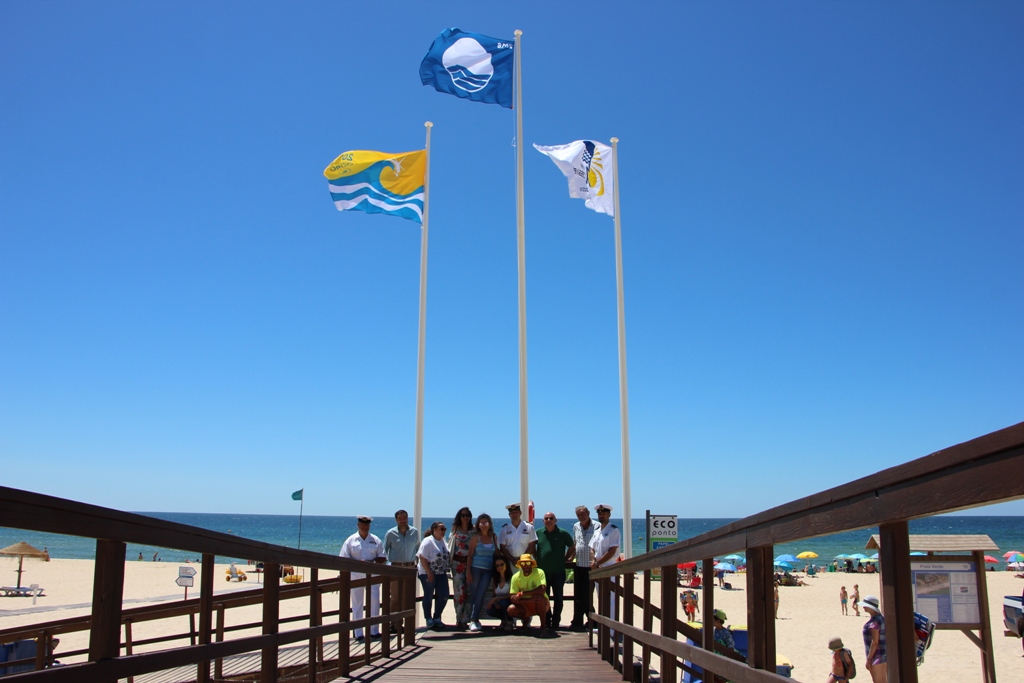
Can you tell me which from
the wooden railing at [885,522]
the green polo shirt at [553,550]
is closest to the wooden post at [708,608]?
the wooden railing at [885,522]

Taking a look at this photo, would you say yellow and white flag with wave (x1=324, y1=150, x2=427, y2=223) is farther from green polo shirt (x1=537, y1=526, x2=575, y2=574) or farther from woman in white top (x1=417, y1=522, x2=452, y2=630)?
green polo shirt (x1=537, y1=526, x2=575, y2=574)

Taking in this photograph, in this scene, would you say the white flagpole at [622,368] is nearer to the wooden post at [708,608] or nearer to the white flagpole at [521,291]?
the white flagpole at [521,291]

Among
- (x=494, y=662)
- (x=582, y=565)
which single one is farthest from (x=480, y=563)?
(x=494, y=662)

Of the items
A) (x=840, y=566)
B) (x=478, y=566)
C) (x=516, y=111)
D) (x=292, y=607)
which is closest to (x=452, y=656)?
(x=478, y=566)

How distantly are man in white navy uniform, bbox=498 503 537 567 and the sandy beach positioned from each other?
1910 millimetres

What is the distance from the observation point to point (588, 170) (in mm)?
13562

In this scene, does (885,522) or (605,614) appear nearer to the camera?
(885,522)

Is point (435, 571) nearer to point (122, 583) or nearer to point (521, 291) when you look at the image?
point (521, 291)

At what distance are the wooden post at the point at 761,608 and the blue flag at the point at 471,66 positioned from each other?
11668 millimetres

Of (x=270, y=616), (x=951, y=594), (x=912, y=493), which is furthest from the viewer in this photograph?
Result: (x=951, y=594)

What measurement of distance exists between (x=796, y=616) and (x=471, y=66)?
20.8 m

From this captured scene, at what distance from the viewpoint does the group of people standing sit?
9.65 metres

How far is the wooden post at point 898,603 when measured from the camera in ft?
6.81

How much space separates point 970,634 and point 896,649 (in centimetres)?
587
